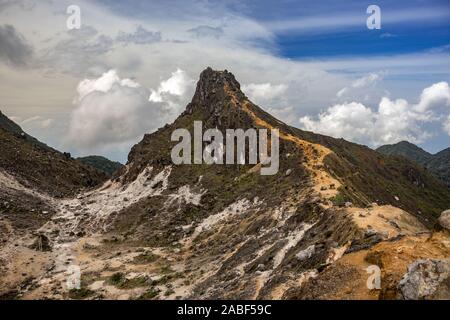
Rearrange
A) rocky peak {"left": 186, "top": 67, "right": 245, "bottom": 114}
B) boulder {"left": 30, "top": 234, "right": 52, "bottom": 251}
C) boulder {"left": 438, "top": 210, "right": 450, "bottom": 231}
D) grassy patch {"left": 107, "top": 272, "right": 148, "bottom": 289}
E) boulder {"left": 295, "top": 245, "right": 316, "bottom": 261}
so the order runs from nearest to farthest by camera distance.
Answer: boulder {"left": 438, "top": 210, "right": 450, "bottom": 231}, boulder {"left": 295, "top": 245, "right": 316, "bottom": 261}, grassy patch {"left": 107, "top": 272, "right": 148, "bottom": 289}, boulder {"left": 30, "top": 234, "right": 52, "bottom": 251}, rocky peak {"left": 186, "top": 67, "right": 245, "bottom": 114}

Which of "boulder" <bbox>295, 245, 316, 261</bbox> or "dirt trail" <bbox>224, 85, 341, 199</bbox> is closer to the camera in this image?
"boulder" <bbox>295, 245, 316, 261</bbox>

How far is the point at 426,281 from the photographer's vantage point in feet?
79.3

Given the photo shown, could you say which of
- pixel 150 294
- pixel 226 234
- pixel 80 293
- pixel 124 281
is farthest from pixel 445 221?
pixel 80 293

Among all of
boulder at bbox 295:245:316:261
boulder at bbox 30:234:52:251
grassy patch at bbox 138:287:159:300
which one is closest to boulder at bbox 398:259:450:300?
boulder at bbox 295:245:316:261

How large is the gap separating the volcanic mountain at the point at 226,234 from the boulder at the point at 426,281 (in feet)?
0.26

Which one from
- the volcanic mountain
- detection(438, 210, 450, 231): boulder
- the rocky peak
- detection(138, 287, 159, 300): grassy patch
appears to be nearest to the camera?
detection(438, 210, 450, 231): boulder

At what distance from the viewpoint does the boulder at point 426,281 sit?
23.6 meters

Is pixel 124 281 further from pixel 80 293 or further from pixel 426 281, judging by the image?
pixel 426 281

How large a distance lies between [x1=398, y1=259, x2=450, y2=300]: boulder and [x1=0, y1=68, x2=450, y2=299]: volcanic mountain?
0.26 feet

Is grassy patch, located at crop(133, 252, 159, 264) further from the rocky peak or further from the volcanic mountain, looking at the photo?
the rocky peak

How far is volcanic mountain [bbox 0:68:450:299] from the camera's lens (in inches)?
1315

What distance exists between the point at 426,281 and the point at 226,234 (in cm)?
4842
